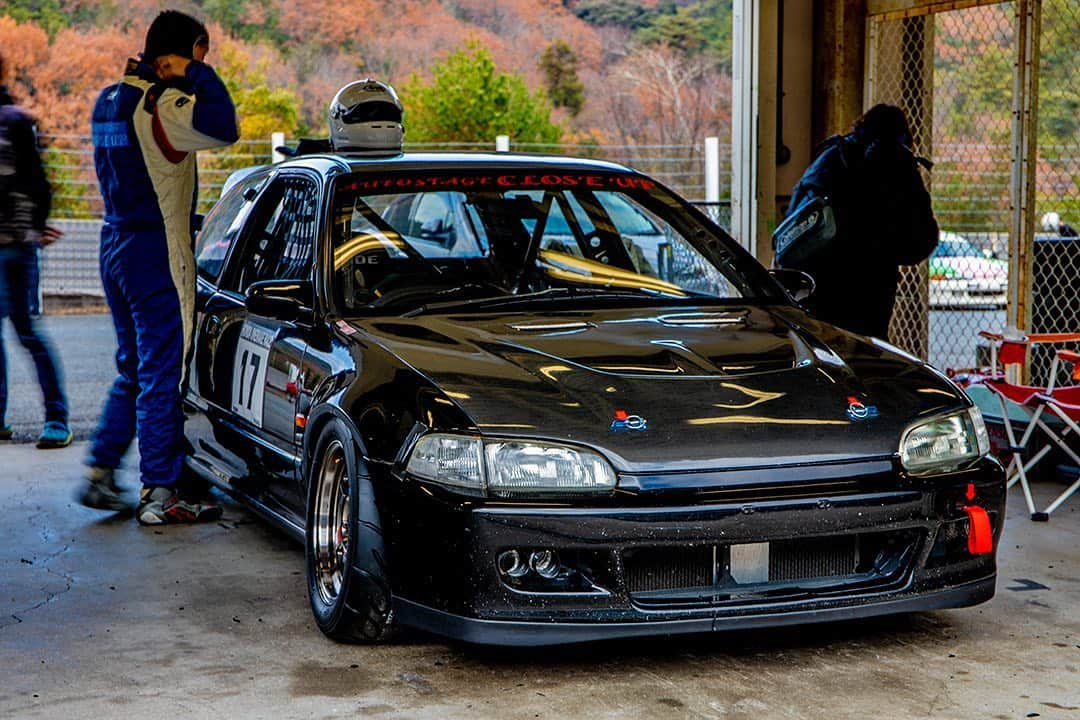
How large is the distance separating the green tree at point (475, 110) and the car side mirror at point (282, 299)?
2469 cm

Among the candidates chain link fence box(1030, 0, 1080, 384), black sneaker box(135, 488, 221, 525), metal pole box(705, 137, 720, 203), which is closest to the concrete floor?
black sneaker box(135, 488, 221, 525)

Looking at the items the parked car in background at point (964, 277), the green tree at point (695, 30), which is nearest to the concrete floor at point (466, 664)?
the parked car in background at point (964, 277)

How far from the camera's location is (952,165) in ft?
28.7

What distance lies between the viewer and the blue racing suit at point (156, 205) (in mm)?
5672

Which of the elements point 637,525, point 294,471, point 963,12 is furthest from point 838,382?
point 963,12

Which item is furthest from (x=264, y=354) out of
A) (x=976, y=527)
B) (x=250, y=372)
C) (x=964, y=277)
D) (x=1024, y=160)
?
(x=964, y=277)

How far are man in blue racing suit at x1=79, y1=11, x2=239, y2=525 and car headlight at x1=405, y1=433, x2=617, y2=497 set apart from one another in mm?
2412

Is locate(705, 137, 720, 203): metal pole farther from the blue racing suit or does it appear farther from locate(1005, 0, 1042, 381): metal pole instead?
the blue racing suit

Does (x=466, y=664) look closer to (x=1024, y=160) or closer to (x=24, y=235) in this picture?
(x=24, y=235)

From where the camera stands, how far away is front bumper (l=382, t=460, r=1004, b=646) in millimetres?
3605

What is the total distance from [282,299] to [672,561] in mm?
1638

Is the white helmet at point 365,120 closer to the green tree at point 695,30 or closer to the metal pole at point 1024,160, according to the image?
the metal pole at point 1024,160

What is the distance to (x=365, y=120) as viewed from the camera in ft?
20.7

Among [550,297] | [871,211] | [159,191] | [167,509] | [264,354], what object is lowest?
[167,509]
